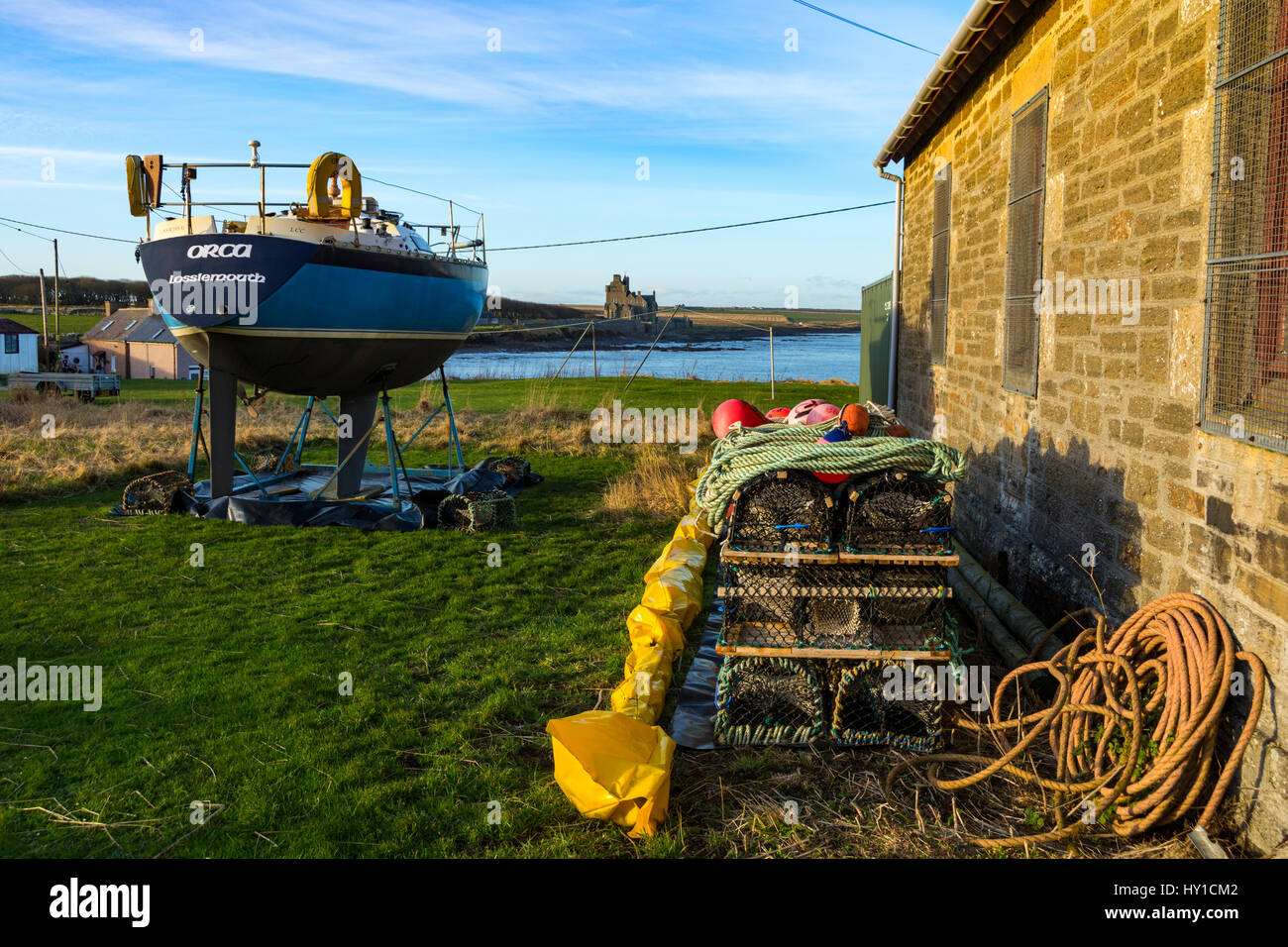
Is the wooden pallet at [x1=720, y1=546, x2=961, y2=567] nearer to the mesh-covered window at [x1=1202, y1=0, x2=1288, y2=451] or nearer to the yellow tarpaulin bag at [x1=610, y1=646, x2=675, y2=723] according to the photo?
the yellow tarpaulin bag at [x1=610, y1=646, x2=675, y2=723]

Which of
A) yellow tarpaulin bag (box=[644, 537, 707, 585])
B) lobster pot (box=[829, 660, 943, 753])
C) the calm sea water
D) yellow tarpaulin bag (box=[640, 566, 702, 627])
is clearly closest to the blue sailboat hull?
yellow tarpaulin bag (box=[644, 537, 707, 585])

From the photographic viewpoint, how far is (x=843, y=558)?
4969 millimetres

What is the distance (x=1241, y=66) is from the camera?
4016mm

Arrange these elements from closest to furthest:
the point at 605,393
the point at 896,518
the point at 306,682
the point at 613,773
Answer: the point at 613,773, the point at 896,518, the point at 306,682, the point at 605,393

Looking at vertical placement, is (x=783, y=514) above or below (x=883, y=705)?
above

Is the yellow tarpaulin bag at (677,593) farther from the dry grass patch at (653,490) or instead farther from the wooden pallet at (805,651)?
the dry grass patch at (653,490)

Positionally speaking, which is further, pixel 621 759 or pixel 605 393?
pixel 605 393

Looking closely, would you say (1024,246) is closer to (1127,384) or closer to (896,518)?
(1127,384)

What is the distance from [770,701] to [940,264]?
788 centimetres

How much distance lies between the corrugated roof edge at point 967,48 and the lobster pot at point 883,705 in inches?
215

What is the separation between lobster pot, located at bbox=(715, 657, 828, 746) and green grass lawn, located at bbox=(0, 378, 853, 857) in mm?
773

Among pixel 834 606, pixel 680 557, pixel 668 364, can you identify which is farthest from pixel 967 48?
pixel 668 364

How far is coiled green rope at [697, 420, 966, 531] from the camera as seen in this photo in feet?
16.4

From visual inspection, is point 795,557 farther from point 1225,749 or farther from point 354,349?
point 354,349
